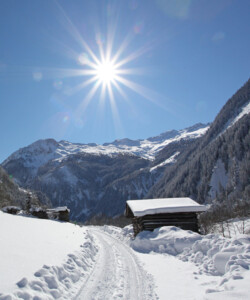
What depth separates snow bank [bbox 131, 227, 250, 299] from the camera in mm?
6498

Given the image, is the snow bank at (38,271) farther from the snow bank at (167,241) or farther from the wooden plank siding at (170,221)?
the wooden plank siding at (170,221)

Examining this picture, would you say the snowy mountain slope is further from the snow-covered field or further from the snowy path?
the snowy path

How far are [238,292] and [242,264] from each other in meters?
2.29

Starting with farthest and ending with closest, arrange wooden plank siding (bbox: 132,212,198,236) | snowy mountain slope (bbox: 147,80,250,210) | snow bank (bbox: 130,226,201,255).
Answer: snowy mountain slope (bbox: 147,80,250,210) → wooden plank siding (bbox: 132,212,198,236) → snow bank (bbox: 130,226,201,255)

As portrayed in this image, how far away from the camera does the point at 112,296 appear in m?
6.08

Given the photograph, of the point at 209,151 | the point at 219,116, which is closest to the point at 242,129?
the point at 209,151

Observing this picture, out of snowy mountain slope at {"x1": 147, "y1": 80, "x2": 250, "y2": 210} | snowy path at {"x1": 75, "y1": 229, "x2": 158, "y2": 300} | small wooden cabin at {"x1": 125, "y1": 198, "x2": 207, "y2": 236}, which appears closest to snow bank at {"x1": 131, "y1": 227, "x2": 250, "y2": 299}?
snowy path at {"x1": 75, "y1": 229, "x2": 158, "y2": 300}

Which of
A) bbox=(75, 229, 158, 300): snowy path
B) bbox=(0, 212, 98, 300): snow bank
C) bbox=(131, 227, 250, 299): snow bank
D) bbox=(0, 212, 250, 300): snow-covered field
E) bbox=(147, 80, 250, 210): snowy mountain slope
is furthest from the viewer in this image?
bbox=(147, 80, 250, 210): snowy mountain slope

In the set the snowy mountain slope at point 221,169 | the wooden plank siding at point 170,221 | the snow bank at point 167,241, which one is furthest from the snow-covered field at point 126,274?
the snowy mountain slope at point 221,169

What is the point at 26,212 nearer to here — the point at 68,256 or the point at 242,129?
the point at 68,256

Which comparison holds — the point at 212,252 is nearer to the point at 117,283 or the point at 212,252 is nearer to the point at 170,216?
the point at 117,283

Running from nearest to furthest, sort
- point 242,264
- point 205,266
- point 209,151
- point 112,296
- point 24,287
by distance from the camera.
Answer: point 24,287
point 112,296
point 242,264
point 205,266
point 209,151

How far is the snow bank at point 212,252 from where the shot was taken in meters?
6.50

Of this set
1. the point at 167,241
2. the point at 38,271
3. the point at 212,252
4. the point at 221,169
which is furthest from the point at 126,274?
the point at 221,169
